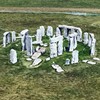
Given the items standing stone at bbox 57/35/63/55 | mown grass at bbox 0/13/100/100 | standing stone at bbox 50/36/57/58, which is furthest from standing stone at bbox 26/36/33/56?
standing stone at bbox 57/35/63/55

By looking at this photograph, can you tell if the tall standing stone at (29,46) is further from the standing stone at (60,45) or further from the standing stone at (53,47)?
the standing stone at (60,45)

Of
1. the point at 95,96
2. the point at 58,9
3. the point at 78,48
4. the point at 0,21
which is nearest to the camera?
the point at 95,96

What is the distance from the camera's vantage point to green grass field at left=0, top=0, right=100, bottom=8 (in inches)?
2276

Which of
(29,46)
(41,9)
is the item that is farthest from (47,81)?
(41,9)

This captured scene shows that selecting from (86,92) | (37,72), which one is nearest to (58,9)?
(37,72)

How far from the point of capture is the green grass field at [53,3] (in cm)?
5781

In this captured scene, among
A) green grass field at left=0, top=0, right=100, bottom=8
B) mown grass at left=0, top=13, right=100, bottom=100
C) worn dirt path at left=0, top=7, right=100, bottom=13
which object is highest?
green grass field at left=0, top=0, right=100, bottom=8

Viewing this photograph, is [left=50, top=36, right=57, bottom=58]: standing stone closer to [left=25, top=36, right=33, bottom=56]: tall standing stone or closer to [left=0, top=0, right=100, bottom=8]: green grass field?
[left=25, top=36, right=33, bottom=56]: tall standing stone

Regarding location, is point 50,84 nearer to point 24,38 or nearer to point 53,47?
point 53,47

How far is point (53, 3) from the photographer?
5922 cm

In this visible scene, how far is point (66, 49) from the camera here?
3547cm

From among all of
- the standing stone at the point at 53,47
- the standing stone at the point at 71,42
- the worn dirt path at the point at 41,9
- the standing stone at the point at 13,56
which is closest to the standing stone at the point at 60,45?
the standing stone at the point at 53,47

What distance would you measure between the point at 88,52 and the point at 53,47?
4.05 m

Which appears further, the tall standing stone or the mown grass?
the tall standing stone
